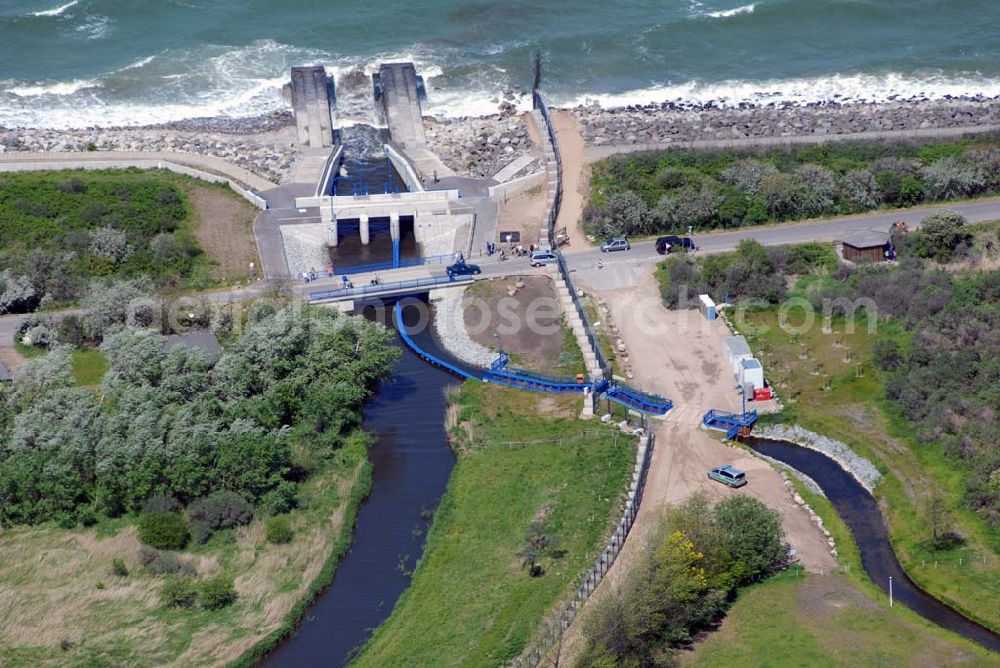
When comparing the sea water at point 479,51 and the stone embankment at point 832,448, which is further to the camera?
the sea water at point 479,51

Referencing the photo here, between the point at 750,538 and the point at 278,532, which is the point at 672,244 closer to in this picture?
the point at 750,538

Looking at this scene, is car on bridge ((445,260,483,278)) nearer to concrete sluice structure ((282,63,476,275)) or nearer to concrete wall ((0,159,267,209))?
concrete sluice structure ((282,63,476,275))

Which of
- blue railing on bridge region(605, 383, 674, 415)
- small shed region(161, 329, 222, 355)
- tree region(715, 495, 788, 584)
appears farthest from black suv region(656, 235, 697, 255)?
tree region(715, 495, 788, 584)

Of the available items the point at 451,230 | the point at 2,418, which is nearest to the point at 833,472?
the point at 451,230

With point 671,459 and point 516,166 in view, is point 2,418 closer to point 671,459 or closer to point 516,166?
point 671,459

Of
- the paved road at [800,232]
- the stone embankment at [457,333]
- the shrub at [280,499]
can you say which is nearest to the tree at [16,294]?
the stone embankment at [457,333]

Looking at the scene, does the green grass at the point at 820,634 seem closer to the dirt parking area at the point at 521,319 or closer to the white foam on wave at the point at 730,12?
the dirt parking area at the point at 521,319
